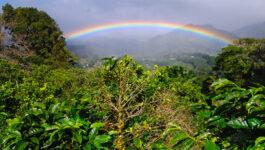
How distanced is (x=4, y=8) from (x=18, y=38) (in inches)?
170

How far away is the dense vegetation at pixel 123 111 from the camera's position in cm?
84

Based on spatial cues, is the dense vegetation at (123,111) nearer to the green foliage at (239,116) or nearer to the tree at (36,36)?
the green foliage at (239,116)

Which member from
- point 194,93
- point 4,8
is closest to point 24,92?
point 194,93

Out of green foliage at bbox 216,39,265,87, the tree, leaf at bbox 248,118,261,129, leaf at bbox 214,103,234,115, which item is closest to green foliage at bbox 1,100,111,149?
leaf at bbox 214,103,234,115

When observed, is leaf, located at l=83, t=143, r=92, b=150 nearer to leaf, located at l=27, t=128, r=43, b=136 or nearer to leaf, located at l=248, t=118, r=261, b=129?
leaf, located at l=27, t=128, r=43, b=136

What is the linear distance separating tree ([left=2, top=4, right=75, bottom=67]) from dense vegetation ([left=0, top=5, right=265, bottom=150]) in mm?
12807

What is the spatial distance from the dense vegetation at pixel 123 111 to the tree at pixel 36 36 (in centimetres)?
1281

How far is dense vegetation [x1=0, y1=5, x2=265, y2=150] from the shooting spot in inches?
33.1

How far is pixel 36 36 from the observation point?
55.4 ft

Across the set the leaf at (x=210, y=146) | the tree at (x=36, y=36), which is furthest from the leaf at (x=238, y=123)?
the tree at (x=36, y=36)

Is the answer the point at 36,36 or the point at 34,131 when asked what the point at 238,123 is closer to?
the point at 34,131

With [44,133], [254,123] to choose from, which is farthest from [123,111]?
[254,123]

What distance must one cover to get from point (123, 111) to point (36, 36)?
18724mm

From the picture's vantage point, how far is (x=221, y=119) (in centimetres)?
86
